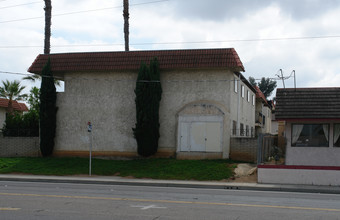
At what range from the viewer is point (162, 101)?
26.9 m

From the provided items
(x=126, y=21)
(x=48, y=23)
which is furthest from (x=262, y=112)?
(x=48, y=23)

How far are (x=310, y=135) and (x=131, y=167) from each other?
9.55 metres

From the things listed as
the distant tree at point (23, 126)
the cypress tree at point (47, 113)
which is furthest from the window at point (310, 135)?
the distant tree at point (23, 126)

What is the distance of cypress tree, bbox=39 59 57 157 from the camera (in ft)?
91.1

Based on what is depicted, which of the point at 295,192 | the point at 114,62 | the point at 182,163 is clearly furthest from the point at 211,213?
the point at 114,62

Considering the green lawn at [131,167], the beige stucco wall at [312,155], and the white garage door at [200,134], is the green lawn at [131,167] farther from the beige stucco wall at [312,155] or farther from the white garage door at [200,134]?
the beige stucco wall at [312,155]

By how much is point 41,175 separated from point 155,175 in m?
6.16

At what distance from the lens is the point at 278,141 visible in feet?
92.4

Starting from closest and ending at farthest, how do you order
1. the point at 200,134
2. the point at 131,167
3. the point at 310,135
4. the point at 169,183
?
the point at 169,183
the point at 310,135
the point at 131,167
the point at 200,134

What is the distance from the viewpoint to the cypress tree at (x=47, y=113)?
91.1 feet

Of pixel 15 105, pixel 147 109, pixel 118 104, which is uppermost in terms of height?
pixel 15 105

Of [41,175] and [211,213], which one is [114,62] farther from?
[211,213]

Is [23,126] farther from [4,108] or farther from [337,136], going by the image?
[337,136]

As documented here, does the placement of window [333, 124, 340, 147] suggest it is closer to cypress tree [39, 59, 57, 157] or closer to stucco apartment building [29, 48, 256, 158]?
stucco apartment building [29, 48, 256, 158]
